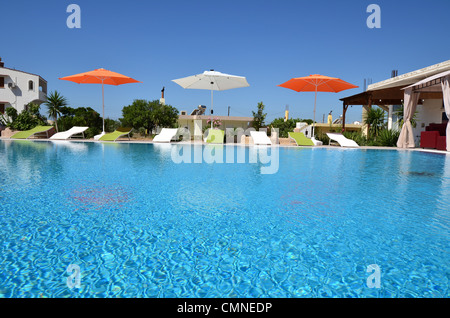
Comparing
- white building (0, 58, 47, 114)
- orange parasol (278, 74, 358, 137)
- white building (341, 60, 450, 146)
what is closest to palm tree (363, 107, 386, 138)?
white building (341, 60, 450, 146)

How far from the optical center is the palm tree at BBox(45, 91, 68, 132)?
72.6 ft

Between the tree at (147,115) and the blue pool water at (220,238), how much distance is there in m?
17.1

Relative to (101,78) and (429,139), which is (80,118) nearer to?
(101,78)

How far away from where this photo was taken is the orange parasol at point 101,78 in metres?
15.6

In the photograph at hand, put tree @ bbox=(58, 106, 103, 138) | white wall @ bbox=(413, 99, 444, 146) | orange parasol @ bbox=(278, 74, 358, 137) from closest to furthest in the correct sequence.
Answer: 1. orange parasol @ bbox=(278, 74, 358, 137)
2. white wall @ bbox=(413, 99, 444, 146)
3. tree @ bbox=(58, 106, 103, 138)

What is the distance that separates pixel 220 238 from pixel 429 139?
50.2ft

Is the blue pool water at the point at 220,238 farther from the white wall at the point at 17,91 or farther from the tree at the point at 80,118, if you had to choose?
the white wall at the point at 17,91

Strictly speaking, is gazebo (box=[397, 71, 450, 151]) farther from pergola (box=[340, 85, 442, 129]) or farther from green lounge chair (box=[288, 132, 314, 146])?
green lounge chair (box=[288, 132, 314, 146])

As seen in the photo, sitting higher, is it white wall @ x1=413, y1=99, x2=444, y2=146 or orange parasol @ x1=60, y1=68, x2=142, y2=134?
orange parasol @ x1=60, y1=68, x2=142, y2=134

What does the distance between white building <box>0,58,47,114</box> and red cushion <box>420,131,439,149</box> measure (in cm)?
3013

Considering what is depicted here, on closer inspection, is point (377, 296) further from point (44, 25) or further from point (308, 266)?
point (44, 25)

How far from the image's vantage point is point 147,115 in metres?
22.5

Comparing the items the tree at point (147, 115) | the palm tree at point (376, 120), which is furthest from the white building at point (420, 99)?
the tree at point (147, 115)
